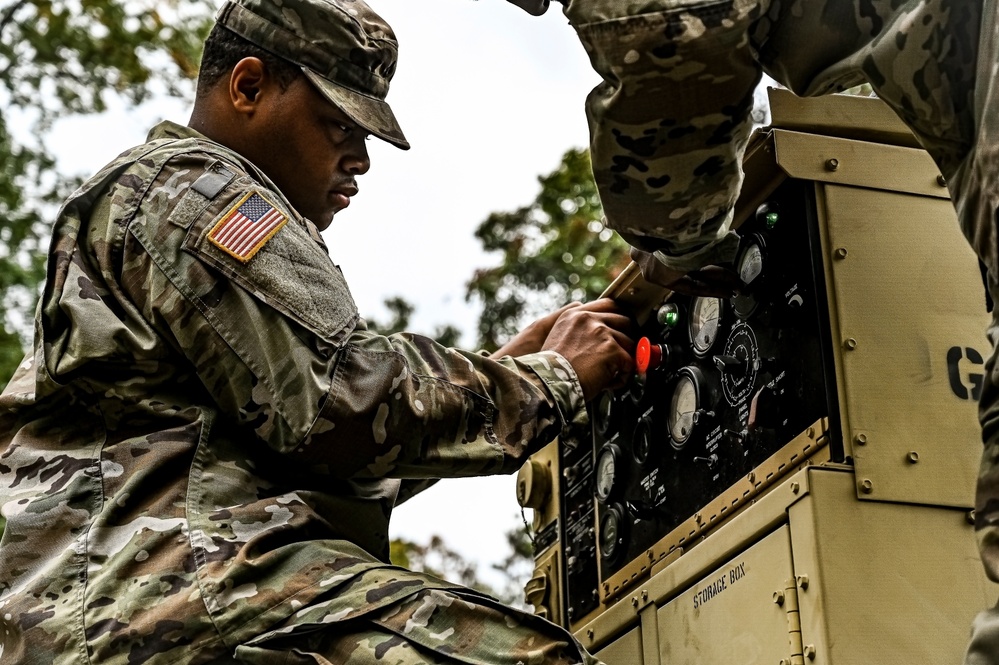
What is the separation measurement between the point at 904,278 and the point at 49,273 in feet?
5.69

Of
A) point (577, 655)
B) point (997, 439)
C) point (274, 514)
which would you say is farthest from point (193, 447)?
point (997, 439)

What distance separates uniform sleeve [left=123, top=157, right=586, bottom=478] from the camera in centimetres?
245

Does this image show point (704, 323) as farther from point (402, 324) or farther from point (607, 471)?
point (402, 324)

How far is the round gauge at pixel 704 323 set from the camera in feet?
Answer: 10.2

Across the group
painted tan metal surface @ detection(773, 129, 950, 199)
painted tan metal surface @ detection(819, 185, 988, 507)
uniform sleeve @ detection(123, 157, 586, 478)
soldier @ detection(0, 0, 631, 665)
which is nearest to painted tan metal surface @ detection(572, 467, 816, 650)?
painted tan metal surface @ detection(819, 185, 988, 507)

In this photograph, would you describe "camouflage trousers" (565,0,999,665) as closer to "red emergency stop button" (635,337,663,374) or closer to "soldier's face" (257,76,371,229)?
"red emergency stop button" (635,337,663,374)

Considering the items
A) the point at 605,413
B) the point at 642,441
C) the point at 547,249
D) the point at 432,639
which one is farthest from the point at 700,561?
Result: the point at 547,249

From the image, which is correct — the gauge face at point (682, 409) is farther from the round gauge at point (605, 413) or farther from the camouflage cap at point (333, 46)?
the camouflage cap at point (333, 46)

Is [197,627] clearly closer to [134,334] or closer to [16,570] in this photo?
[16,570]

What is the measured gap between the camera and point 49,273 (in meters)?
2.67

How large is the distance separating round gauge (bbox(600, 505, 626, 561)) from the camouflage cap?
111 cm

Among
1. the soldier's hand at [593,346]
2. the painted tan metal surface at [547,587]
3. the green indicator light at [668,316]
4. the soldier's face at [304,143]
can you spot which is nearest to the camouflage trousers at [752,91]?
the soldier's hand at [593,346]

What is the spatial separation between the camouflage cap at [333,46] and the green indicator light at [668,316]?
0.77 metres

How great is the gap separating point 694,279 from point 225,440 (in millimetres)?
1116
